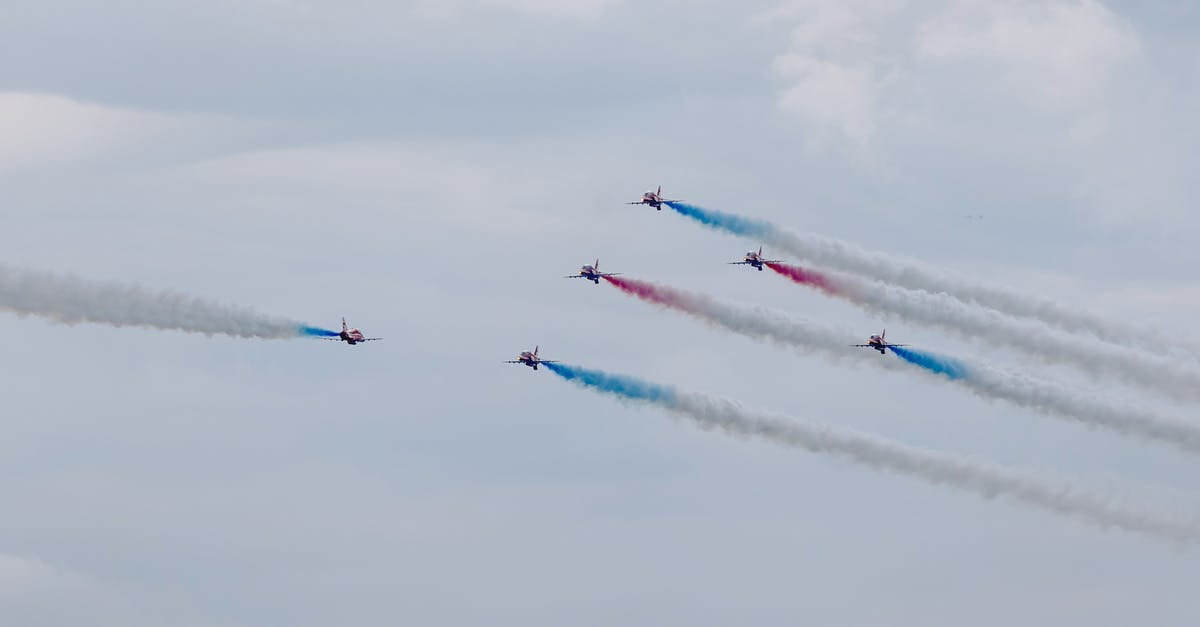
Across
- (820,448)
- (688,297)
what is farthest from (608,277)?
(820,448)

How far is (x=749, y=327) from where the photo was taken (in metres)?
150

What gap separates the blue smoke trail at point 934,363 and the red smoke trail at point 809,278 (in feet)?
17.2

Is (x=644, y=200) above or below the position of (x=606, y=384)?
above

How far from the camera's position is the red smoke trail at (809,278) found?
493 ft

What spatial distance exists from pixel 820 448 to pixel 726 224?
1348 cm

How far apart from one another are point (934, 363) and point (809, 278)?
28.4ft

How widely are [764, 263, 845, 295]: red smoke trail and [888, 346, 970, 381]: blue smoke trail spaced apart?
5.24 m

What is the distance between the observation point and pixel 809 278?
151 m

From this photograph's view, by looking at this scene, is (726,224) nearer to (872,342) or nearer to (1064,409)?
(872,342)

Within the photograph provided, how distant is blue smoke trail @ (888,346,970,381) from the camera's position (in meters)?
147

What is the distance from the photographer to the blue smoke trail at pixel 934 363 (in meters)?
147

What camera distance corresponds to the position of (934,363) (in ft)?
484

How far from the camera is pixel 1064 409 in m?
147

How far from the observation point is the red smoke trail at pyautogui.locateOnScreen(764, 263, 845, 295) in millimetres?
150375
